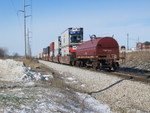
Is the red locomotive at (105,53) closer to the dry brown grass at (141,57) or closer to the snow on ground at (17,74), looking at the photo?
the snow on ground at (17,74)

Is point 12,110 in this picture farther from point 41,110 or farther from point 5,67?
point 5,67

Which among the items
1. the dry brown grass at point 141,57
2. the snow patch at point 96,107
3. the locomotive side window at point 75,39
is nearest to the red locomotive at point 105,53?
the locomotive side window at point 75,39

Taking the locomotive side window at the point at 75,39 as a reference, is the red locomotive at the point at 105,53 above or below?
below

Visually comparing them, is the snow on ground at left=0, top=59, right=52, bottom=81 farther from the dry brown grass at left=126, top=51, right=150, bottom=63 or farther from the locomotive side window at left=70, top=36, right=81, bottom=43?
the dry brown grass at left=126, top=51, right=150, bottom=63

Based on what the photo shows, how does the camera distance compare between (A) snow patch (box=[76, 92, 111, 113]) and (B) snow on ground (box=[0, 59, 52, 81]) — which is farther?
(B) snow on ground (box=[0, 59, 52, 81])

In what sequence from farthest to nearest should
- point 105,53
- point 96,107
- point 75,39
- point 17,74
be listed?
point 75,39 → point 105,53 → point 17,74 → point 96,107

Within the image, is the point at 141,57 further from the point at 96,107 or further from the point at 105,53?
the point at 96,107

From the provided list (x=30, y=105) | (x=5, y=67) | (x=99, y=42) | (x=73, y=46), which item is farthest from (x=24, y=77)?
(x=73, y=46)

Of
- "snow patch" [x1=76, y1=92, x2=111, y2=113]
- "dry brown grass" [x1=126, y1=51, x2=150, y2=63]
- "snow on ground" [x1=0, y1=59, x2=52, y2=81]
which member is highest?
"dry brown grass" [x1=126, y1=51, x2=150, y2=63]

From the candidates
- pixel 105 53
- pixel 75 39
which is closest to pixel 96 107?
pixel 105 53

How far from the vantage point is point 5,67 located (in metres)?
16.8

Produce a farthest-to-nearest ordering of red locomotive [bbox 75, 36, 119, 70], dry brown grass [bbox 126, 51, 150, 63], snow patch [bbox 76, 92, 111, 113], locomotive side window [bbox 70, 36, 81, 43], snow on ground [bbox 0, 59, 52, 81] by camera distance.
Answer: dry brown grass [bbox 126, 51, 150, 63] < locomotive side window [bbox 70, 36, 81, 43] < red locomotive [bbox 75, 36, 119, 70] < snow on ground [bbox 0, 59, 52, 81] < snow patch [bbox 76, 92, 111, 113]

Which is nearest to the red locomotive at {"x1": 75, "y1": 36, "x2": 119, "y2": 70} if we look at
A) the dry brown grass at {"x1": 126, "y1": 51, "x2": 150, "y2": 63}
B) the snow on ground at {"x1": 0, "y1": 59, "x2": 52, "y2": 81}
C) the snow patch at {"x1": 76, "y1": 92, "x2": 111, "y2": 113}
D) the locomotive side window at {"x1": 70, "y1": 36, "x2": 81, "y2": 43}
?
the snow on ground at {"x1": 0, "y1": 59, "x2": 52, "y2": 81}

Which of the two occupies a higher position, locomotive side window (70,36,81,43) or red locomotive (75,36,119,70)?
locomotive side window (70,36,81,43)
